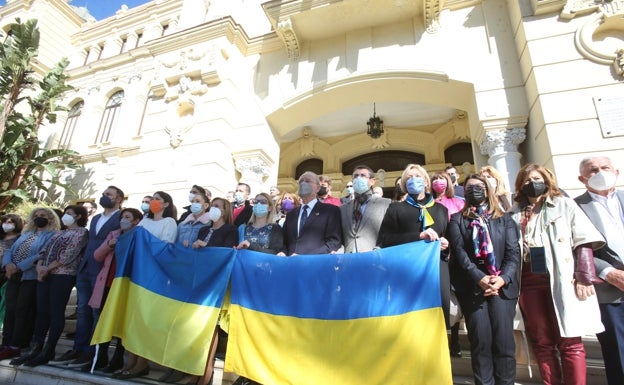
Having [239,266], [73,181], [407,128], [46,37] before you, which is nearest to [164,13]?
[46,37]

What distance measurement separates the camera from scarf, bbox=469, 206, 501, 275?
2488 mm

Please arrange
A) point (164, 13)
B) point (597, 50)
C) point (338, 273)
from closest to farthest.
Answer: point (338, 273), point (597, 50), point (164, 13)

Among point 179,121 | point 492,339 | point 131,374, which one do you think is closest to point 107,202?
point 131,374

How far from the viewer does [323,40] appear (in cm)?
749

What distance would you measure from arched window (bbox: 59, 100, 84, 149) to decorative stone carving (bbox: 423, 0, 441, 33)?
12.7 m

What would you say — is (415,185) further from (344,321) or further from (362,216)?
(344,321)

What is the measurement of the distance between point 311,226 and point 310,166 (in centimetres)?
738

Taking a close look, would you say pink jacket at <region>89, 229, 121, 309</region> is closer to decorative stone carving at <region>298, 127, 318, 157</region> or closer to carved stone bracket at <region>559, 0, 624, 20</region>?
decorative stone carving at <region>298, 127, 318, 157</region>

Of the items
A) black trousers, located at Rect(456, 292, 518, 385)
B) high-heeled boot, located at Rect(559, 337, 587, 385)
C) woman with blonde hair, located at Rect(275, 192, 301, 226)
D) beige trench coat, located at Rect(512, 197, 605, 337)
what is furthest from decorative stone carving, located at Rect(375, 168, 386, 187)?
high-heeled boot, located at Rect(559, 337, 587, 385)

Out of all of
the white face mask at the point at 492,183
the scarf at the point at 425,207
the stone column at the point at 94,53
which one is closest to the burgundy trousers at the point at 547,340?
the white face mask at the point at 492,183

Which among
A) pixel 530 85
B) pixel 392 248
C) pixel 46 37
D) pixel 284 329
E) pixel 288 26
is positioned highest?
pixel 46 37

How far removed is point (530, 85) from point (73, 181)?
12844 mm

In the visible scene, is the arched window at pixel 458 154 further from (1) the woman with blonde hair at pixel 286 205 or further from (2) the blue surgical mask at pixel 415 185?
(2) the blue surgical mask at pixel 415 185

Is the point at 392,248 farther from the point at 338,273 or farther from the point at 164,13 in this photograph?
the point at 164,13
